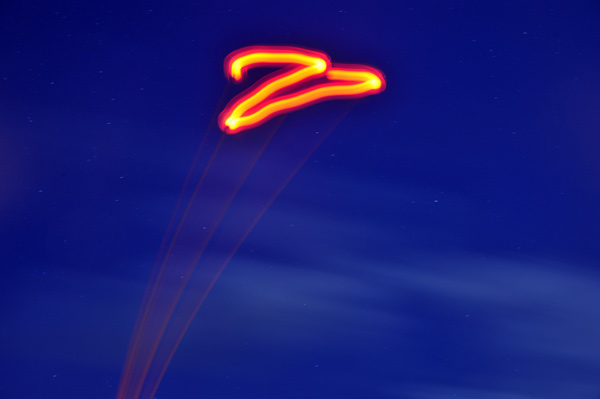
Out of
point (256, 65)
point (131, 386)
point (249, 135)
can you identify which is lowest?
point (131, 386)

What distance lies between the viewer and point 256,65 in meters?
2.51

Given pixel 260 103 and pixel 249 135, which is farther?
pixel 249 135

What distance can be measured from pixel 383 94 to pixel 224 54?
2.35ft

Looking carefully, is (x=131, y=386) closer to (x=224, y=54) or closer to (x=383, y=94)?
(x=224, y=54)

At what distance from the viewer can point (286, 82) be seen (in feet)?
8.01

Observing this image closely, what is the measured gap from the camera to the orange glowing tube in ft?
8.00

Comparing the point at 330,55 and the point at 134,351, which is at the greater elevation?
the point at 330,55

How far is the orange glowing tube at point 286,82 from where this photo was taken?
8.00 ft

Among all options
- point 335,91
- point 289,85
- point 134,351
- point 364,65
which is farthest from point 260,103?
point 134,351

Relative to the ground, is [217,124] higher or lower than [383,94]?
lower

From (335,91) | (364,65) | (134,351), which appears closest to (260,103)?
(335,91)

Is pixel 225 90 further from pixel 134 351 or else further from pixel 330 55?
pixel 134 351

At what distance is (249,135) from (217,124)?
0.15 meters

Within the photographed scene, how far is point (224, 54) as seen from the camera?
103 inches
